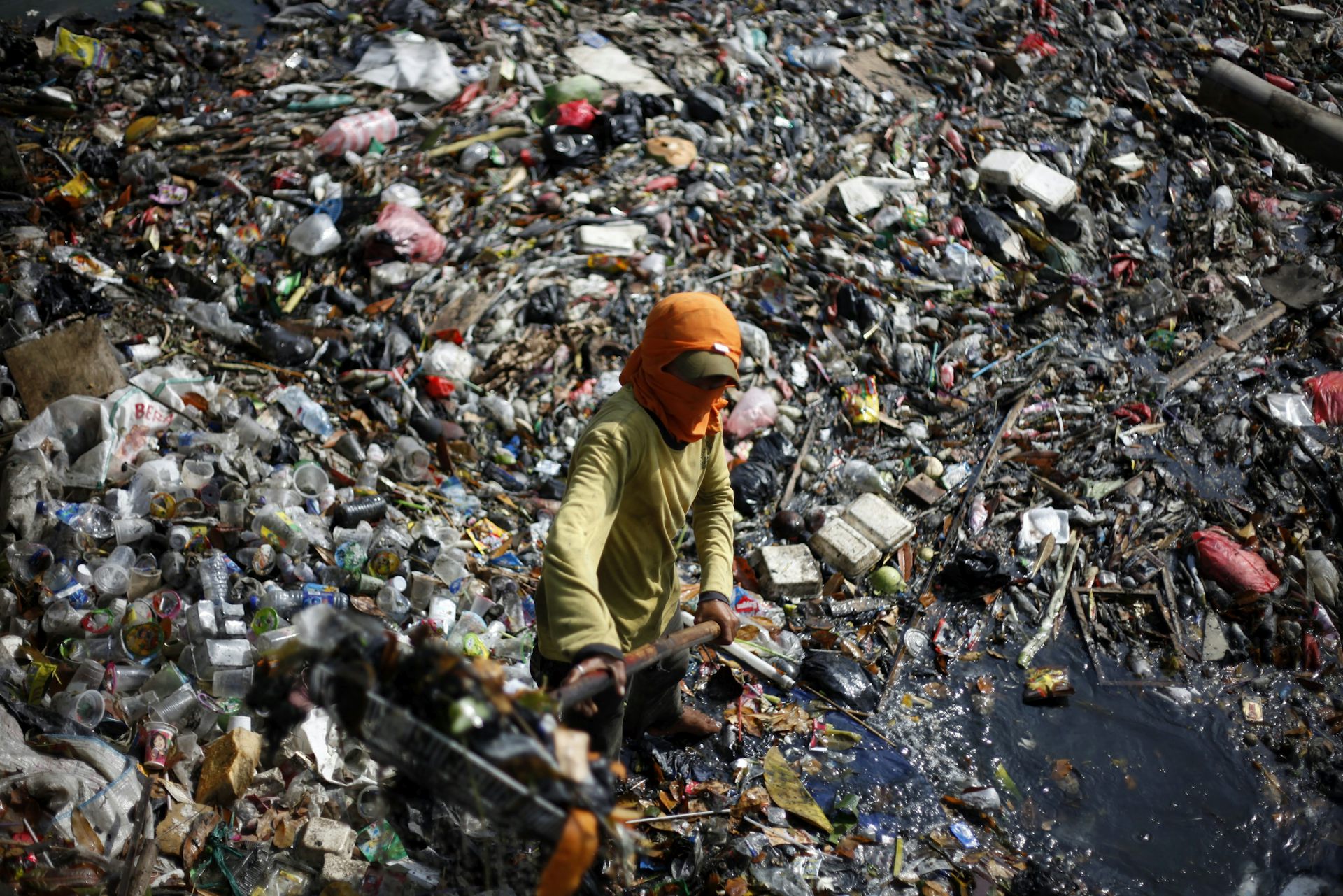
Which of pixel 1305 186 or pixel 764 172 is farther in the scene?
pixel 1305 186

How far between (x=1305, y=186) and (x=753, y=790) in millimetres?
7330

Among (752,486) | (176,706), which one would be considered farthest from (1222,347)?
(176,706)

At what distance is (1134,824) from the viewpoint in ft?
12.1

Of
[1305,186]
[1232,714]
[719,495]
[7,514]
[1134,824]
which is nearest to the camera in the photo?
[719,495]

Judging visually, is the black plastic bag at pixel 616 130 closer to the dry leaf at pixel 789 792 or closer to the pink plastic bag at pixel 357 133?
the pink plastic bag at pixel 357 133

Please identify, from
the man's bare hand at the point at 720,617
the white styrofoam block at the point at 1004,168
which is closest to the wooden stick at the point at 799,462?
the man's bare hand at the point at 720,617

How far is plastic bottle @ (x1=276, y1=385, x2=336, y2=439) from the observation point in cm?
462

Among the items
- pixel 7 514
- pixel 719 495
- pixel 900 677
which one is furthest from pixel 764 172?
pixel 7 514

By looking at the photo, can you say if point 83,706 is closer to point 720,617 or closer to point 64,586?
point 64,586

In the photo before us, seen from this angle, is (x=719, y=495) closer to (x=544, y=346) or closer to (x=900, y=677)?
(x=900, y=677)

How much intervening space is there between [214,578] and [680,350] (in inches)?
89.6

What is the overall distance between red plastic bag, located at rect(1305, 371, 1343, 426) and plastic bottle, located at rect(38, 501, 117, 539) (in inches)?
257

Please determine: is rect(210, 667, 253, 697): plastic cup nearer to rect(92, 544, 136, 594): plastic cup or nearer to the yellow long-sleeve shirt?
rect(92, 544, 136, 594): plastic cup

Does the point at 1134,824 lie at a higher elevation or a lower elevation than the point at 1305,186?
lower
